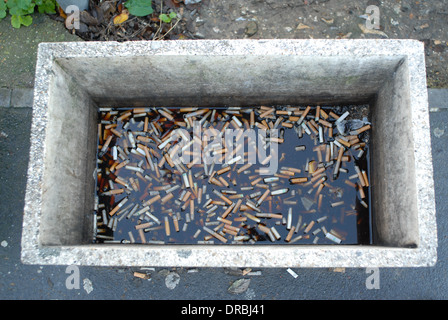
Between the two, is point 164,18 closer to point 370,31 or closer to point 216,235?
point 370,31

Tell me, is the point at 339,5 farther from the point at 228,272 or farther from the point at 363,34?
the point at 228,272

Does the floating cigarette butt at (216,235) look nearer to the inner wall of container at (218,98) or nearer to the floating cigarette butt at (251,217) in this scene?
the floating cigarette butt at (251,217)

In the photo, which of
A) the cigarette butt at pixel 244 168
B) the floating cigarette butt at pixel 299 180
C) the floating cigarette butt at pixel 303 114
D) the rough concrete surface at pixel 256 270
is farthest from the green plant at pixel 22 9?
the floating cigarette butt at pixel 299 180

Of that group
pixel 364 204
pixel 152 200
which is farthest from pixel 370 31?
pixel 152 200

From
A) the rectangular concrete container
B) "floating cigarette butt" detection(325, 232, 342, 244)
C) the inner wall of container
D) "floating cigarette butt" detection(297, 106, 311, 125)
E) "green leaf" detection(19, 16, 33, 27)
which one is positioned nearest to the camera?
the rectangular concrete container

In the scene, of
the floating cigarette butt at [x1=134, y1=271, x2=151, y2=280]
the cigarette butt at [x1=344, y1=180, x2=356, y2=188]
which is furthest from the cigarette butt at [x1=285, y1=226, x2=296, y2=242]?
the floating cigarette butt at [x1=134, y1=271, x2=151, y2=280]

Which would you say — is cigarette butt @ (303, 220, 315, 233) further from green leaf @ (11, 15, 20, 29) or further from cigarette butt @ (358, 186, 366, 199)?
green leaf @ (11, 15, 20, 29)

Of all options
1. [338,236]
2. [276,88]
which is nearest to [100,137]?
[276,88]
